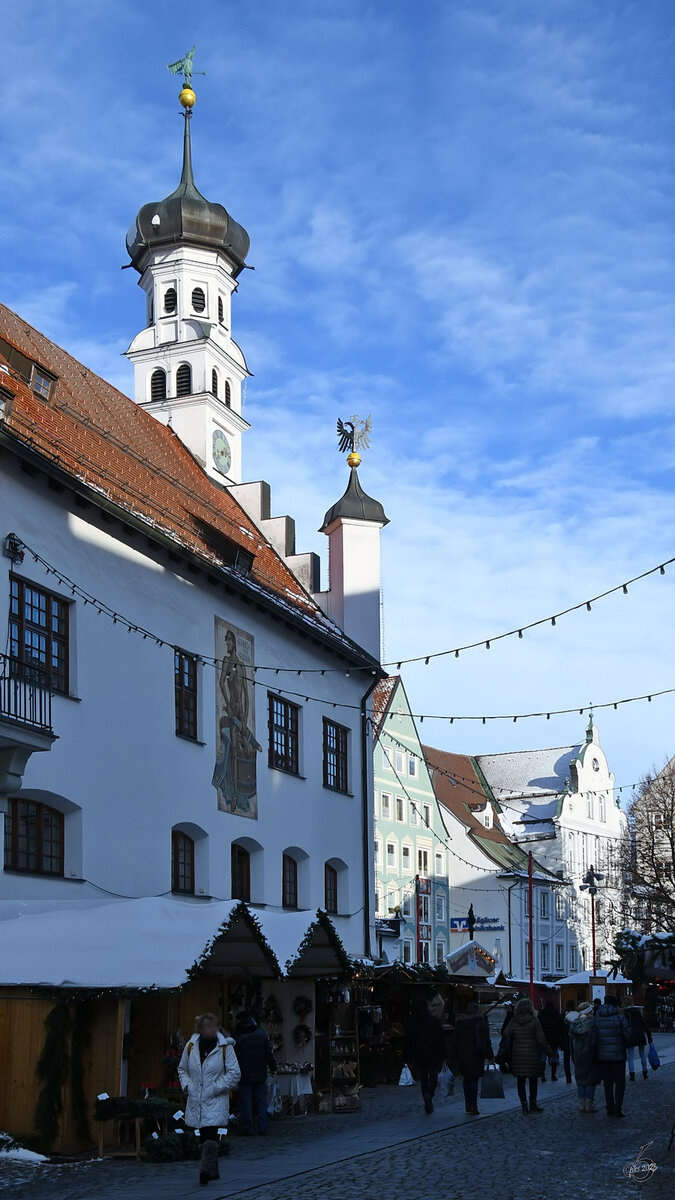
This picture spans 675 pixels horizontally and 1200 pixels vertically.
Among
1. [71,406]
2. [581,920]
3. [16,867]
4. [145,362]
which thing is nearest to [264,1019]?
[16,867]

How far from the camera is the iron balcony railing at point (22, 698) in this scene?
54.4ft

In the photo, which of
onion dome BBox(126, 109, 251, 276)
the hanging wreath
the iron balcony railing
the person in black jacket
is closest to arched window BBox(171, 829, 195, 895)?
the hanging wreath

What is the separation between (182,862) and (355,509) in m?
13.6

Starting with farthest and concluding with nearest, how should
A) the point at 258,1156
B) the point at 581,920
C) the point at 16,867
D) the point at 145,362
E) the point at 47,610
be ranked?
the point at 581,920 < the point at 145,362 < the point at 47,610 < the point at 16,867 < the point at 258,1156

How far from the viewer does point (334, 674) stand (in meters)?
30.6

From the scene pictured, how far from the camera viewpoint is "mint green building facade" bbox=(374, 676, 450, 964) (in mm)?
55875

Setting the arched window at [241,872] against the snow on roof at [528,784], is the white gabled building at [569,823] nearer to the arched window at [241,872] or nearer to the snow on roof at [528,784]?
the snow on roof at [528,784]

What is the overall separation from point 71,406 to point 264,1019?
36.9 feet

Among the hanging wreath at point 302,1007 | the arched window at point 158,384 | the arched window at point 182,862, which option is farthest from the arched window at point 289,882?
the arched window at point 158,384

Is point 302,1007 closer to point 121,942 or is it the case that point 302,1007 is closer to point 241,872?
point 241,872

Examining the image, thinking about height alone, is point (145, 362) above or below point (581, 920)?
above

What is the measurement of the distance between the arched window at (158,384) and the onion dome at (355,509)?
5.71 metres

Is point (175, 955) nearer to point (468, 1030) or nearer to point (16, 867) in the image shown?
point (16, 867)

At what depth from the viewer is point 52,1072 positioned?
1511 cm
